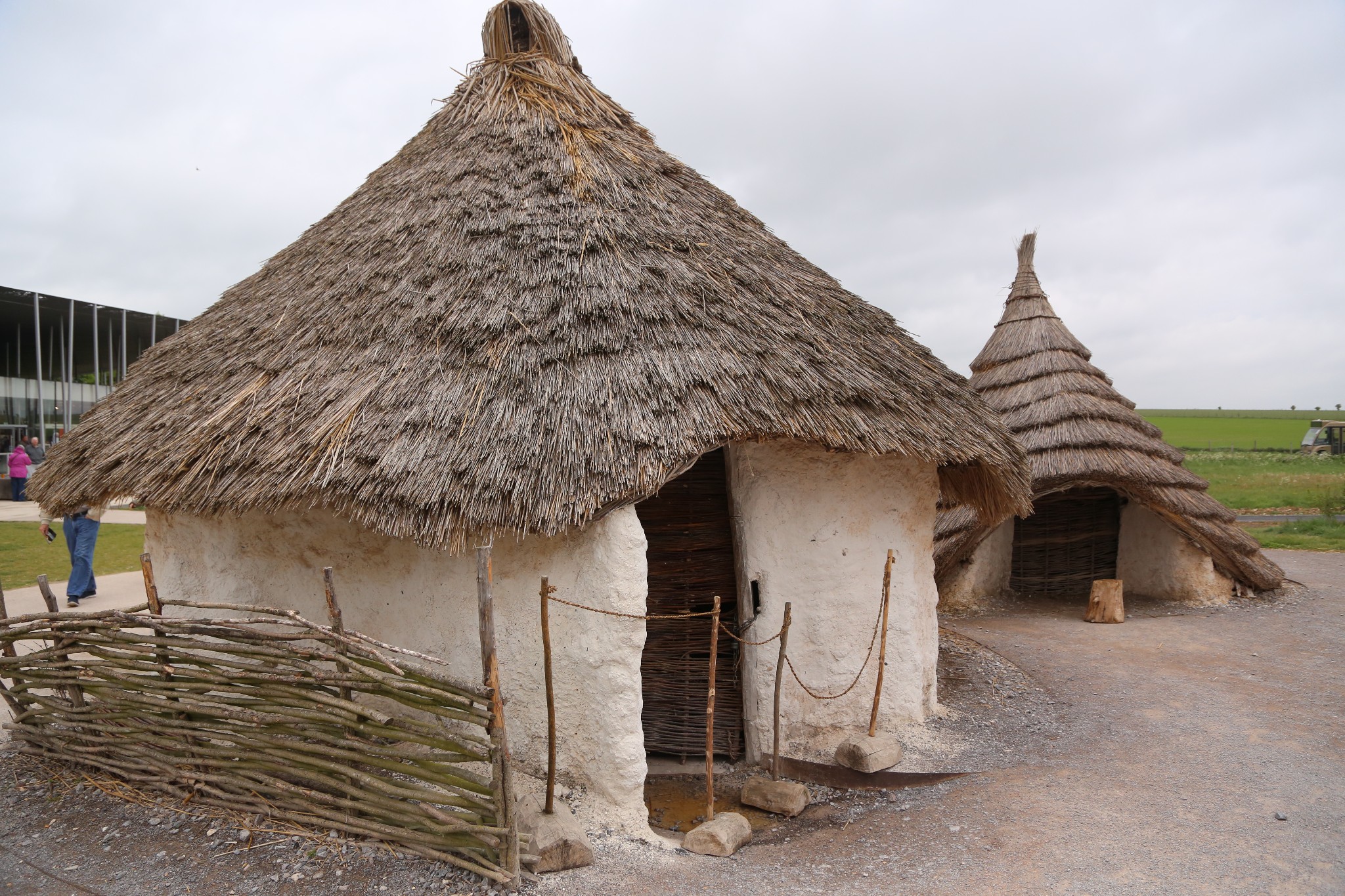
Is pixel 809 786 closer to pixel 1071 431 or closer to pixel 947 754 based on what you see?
pixel 947 754

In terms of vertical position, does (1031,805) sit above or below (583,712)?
below

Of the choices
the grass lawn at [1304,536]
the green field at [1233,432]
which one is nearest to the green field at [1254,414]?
the green field at [1233,432]

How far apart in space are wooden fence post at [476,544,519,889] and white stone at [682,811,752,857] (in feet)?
3.51

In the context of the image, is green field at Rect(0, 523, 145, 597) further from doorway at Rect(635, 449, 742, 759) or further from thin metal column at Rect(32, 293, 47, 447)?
doorway at Rect(635, 449, 742, 759)

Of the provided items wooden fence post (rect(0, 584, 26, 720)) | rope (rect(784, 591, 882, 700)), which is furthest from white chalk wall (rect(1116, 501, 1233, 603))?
wooden fence post (rect(0, 584, 26, 720))

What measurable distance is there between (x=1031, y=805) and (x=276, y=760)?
13.7 feet

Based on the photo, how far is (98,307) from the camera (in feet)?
70.0

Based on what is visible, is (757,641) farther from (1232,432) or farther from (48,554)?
(1232,432)

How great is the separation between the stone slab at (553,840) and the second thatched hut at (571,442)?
52cm

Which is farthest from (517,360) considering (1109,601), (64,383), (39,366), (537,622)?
(64,383)

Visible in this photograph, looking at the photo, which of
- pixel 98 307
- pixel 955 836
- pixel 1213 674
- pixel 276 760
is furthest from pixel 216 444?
pixel 98 307

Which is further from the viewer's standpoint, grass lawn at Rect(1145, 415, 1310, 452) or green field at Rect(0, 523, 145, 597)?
grass lawn at Rect(1145, 415, 1310, 452)

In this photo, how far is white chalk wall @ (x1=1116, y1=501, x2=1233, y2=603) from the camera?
9.84m

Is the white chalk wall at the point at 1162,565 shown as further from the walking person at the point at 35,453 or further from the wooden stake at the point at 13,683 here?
the walking person at the point at 35,453
